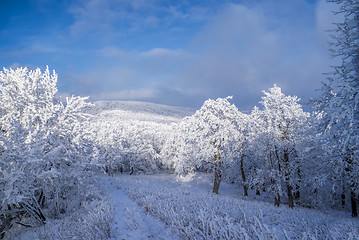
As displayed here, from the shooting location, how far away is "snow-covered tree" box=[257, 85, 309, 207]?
15.9 m

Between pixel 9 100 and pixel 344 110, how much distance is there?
19.9 meters

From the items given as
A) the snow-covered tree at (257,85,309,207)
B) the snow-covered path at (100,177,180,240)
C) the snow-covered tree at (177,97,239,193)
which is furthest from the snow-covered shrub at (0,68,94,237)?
the snow-covered tree at (257,85,309,207)

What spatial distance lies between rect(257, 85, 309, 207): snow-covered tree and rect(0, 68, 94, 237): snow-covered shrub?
15156mm

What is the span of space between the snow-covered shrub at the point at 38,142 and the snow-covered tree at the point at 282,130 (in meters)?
15.2

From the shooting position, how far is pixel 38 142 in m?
10.2

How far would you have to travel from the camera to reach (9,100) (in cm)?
1370

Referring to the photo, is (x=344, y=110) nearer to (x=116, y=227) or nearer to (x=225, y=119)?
(x=116, y=227)

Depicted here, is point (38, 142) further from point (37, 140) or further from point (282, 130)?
point (282, 130)

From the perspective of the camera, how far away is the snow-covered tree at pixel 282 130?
1591 centimetres

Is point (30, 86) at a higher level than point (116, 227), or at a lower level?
higher

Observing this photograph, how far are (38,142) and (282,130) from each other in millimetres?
17743

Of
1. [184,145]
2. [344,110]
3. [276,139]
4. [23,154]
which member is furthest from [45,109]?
[276,139]

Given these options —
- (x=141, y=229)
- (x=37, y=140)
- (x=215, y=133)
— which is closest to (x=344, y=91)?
(x=141, y=229)

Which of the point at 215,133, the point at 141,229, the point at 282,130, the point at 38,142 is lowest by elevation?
the point at 141,229
